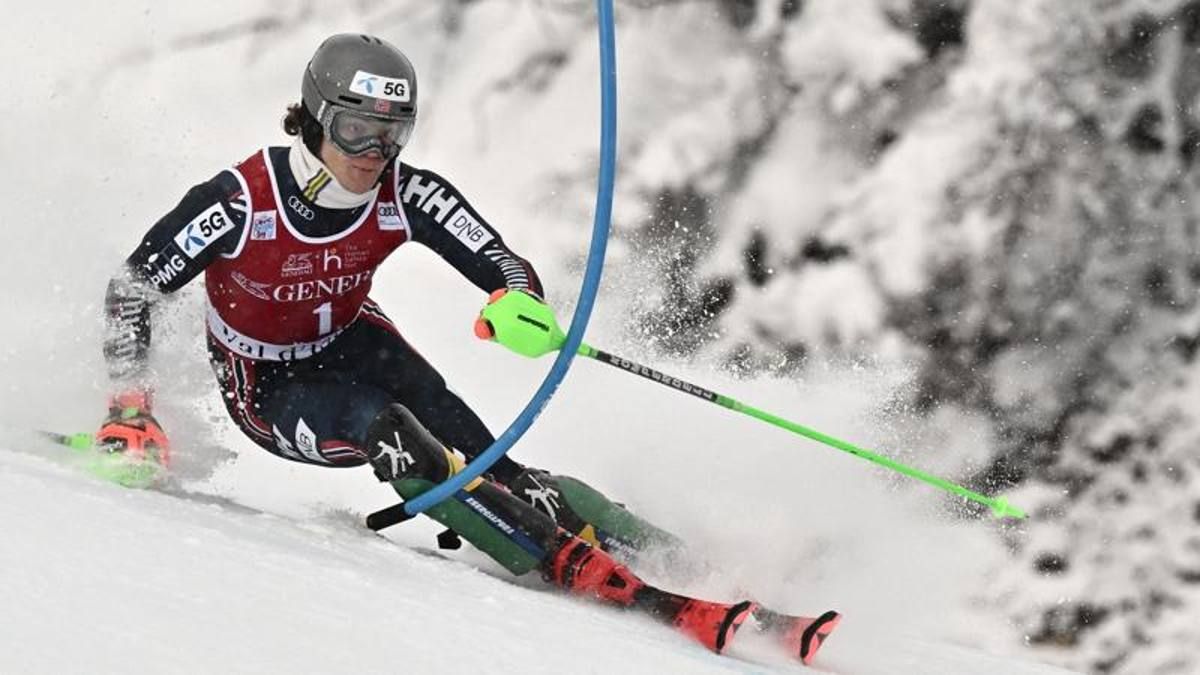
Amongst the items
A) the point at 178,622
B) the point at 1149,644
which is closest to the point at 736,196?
the point at 1149,644

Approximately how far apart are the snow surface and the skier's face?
0.88 m

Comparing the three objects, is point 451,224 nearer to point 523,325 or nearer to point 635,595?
point 523,325

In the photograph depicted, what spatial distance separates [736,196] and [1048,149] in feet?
4.93

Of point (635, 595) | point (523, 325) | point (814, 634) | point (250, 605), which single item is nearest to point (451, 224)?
point (523, 325)

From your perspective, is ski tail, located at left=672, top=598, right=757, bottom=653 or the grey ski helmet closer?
ski tail, located at left=672, top=598, right=757, bottom=653

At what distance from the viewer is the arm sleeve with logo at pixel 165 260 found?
378cm

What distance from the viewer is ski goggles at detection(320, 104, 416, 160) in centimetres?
374

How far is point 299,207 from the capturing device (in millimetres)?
3891

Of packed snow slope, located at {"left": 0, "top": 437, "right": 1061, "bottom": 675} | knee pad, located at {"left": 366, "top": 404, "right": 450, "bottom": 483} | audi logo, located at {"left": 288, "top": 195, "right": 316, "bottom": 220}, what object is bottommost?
packed snow slope, located at {"left": 0, "top": 437, "right": 1061, "bottom": 675}

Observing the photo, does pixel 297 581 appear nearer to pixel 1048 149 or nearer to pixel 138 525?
pixel 138 525

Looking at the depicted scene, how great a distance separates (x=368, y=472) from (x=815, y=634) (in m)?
2.49

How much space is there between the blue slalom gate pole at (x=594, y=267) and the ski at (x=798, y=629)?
719 mm

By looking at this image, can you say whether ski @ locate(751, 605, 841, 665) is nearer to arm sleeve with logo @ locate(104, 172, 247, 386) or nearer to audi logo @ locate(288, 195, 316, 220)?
audi logo @ locate(288, 195, 316, 220)

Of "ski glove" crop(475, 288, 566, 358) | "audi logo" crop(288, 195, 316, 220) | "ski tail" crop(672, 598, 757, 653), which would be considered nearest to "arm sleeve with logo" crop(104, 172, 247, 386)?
"audi logo" crop(288, 195, 316, 220)
